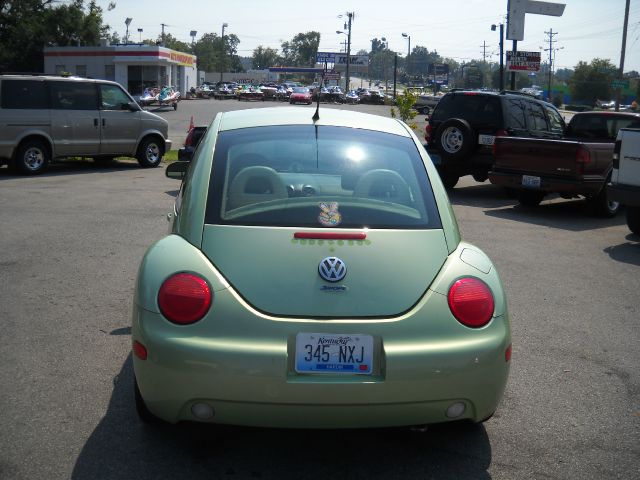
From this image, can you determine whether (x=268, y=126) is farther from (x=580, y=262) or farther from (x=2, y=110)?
(x=2, y=110)

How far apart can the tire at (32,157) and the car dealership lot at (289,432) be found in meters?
6.53

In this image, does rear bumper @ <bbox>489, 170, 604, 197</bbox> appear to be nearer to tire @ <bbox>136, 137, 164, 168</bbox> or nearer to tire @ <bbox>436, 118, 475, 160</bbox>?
tire @ <bbox>436, 118, 475, 160</bbox>

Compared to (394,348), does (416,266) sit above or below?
above

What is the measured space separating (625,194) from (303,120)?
682 cm

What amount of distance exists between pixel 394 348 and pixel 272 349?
525mm

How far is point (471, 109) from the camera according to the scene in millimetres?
14672

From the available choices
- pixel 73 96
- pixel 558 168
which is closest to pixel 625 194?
pixel 558 168

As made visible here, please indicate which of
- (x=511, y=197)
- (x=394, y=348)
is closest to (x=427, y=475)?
(x=394, y=348)

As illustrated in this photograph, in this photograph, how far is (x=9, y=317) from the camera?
5832mm

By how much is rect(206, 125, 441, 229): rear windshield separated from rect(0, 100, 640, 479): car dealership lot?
2.14ft

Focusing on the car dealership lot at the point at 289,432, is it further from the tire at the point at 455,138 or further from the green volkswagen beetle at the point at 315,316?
the tire at the point at 455,138

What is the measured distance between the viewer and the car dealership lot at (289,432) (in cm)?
358

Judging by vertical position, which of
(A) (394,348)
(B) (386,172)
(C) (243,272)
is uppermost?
(B) (386,172)

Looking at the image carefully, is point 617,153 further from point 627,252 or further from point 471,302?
point 471,302
